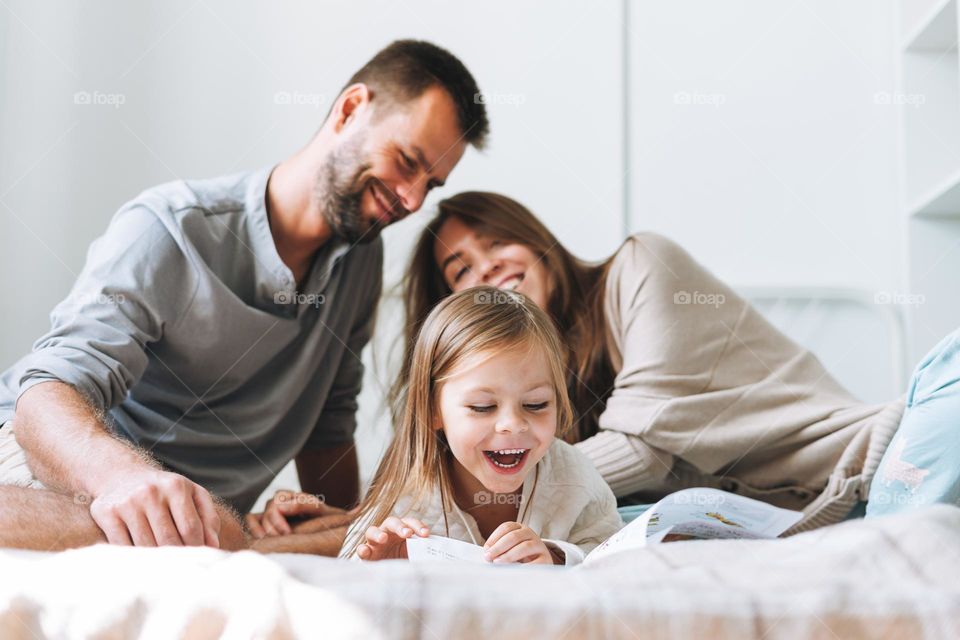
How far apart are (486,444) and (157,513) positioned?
351 mm

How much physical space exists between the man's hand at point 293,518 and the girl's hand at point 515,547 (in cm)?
38

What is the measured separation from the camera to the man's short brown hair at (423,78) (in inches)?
62.5

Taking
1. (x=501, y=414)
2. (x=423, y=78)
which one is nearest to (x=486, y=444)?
(x=501, y=414)

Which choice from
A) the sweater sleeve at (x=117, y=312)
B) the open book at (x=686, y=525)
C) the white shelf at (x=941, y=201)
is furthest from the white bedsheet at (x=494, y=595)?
the white shelf at (x=941, y=201)

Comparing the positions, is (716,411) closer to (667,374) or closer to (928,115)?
(667,374)

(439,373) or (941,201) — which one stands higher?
(941,201)

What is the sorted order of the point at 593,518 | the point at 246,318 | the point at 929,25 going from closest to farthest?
the point at 593,518 < the point at 246,318 < the point at 929,25

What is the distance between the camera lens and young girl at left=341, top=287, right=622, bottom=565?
102 cm

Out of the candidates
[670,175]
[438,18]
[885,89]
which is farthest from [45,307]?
[885,89]

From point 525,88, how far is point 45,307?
1.07m

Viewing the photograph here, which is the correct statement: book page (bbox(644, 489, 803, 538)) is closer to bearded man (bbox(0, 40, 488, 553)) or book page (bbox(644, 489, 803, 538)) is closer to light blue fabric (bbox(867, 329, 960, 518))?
light blue fabric (bbox(867, 329, 960, 518))

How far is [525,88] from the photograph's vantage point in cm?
189

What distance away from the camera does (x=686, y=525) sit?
35.8 inches

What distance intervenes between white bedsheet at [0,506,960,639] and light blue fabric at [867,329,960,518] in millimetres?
408
